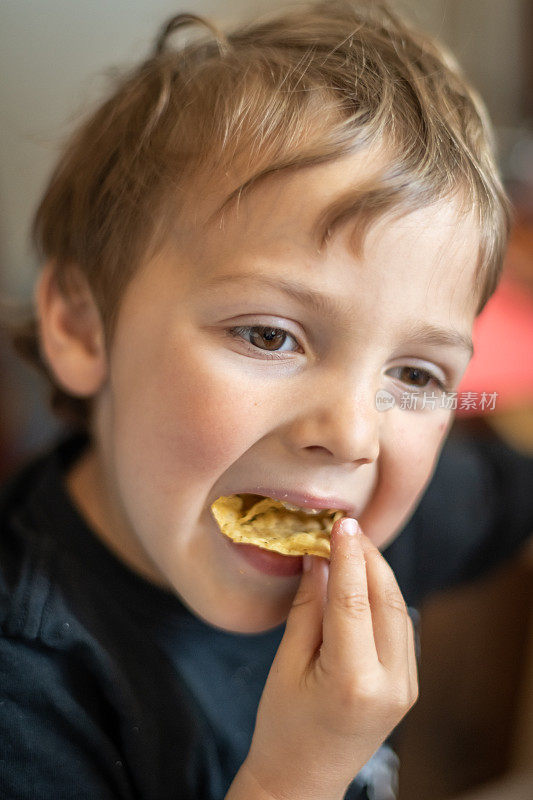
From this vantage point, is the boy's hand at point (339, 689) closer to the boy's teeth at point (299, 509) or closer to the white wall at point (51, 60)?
the boy's teeth at point (299, 509)

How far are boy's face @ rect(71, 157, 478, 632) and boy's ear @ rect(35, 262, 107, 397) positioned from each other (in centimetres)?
8

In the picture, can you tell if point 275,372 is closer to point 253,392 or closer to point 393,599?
point 253,392

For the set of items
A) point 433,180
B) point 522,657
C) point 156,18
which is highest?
point 156,18

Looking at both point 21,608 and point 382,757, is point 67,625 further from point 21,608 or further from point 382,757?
point 382,757

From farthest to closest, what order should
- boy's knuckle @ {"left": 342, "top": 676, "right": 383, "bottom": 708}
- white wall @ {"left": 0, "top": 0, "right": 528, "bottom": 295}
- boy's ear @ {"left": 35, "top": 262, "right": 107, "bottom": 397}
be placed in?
white wall @ {"left": 0, "top": 0, "right": 528, "bottom": 295}, boy's ear @ {"left": 35, "top": 262, "right": 107, "bottom": 397}, boy's knuckle @ {"left": 342, "top": 676, "right": 383, "bottom": 708}

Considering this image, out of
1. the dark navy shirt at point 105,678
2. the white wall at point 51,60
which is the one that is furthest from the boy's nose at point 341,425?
the white wall at point 51,60

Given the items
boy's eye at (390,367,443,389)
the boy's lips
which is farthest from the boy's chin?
boy's eye at (390,367,443,389)

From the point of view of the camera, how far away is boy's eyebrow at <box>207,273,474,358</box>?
51cm

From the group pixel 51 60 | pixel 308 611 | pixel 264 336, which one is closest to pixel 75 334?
pixel 264 336

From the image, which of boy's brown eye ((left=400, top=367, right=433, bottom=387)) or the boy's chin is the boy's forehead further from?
the boy's chin

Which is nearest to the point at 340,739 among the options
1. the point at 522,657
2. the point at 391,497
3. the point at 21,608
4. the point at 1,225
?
the point at 391,497

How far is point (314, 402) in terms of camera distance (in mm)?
522

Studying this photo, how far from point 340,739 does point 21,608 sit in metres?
0.30

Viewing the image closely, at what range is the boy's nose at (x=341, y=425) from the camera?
20.1 inches
